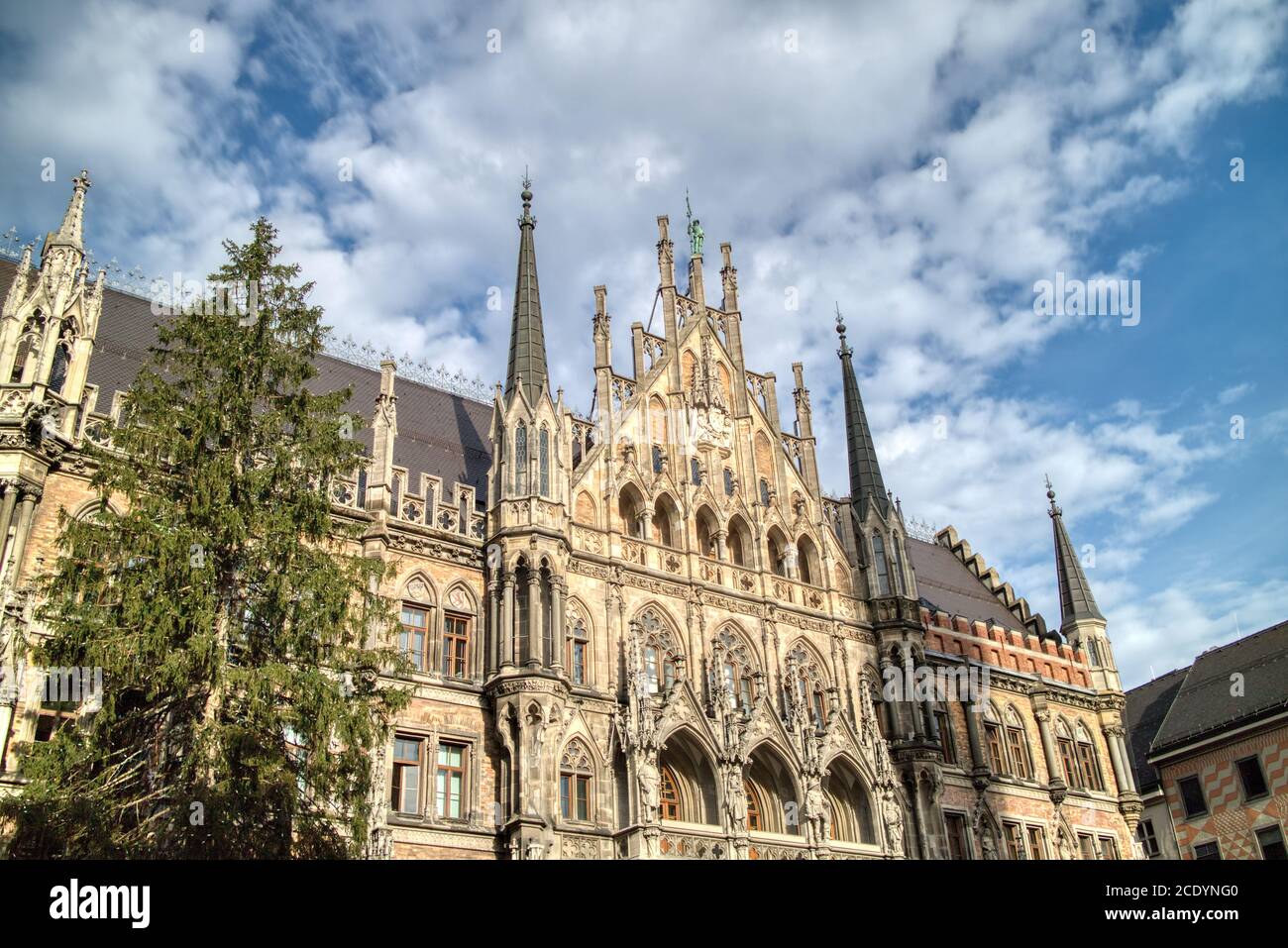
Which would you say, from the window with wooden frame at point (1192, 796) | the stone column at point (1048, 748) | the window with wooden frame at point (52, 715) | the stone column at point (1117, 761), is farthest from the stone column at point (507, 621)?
the window with wooden frame at point (1192, 796)

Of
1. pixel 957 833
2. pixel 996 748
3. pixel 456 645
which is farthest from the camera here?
pixel 996 748

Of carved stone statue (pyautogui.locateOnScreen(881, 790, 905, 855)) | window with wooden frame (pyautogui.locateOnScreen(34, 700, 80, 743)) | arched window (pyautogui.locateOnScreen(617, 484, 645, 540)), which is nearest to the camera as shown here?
window with wooden frame (pyautogui.locateOnScreen(34, 700, 80, 743))

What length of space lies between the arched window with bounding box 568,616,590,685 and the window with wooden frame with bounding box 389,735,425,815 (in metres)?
3.82

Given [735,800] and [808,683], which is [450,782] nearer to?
[735,800]

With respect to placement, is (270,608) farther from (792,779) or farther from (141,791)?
(792,779)

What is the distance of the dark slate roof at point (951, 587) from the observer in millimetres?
39281

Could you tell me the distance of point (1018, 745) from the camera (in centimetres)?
3506

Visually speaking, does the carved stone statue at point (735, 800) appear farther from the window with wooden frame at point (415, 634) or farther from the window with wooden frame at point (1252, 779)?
the window with wooden frame at point (1252, 779)

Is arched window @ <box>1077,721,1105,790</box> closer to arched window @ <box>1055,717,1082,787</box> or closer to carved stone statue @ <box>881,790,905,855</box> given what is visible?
arched window @ <box>1055,717,1082,787</box>

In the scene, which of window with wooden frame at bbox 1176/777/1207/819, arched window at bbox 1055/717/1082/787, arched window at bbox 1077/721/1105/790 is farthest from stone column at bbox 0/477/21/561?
window with wooden frame at bbox 1176/777/1207/819

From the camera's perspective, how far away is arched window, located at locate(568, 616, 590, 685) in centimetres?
2573

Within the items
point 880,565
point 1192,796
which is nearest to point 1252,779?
point 1192,796

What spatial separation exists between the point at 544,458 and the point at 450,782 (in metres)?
7.65
